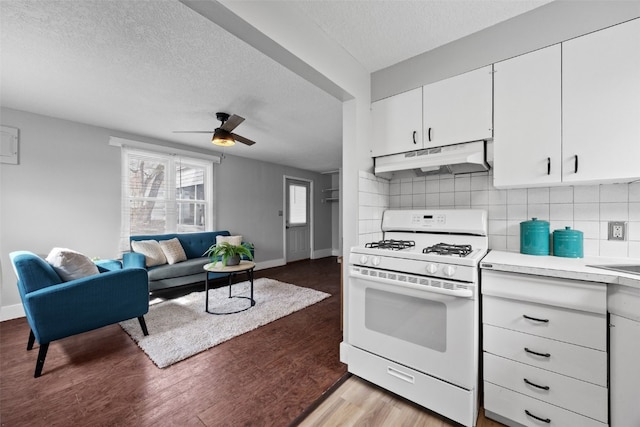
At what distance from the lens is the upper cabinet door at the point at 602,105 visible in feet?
4.13

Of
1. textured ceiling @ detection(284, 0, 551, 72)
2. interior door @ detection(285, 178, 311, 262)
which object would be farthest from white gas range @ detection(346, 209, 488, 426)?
interior door @ detection(285, 178, 311, 262)

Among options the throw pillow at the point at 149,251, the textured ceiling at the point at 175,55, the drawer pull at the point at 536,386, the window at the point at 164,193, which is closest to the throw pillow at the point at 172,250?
the throw pillow at the point at 149,251

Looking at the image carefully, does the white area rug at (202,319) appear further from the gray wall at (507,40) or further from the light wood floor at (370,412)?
the gray wall at (507,40)

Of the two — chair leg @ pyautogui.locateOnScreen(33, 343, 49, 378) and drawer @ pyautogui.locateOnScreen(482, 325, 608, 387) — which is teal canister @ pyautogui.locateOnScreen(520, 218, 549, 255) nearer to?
drawer @ pyautogui.locateOnScreen(482, 325, 608, 387)

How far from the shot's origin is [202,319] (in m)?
2.69

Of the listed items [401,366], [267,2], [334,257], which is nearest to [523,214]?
[401,366]

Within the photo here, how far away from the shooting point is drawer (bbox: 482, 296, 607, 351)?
3.64 ft

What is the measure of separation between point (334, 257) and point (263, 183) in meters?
2.93

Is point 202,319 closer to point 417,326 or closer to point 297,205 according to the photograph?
point 417,326

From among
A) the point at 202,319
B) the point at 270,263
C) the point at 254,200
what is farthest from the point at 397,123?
the point at 270,263

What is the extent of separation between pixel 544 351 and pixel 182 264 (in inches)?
154

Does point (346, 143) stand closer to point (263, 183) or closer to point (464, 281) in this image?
point (464, 281)

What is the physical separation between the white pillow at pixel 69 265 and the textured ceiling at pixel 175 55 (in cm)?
159

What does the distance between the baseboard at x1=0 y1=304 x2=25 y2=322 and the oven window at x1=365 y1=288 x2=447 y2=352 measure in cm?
400
